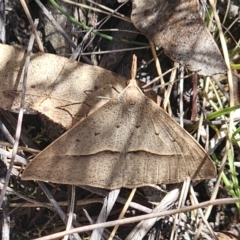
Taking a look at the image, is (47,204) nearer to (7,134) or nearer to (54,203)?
(54,203)

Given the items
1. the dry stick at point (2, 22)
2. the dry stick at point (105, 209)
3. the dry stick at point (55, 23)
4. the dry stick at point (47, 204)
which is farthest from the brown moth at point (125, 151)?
the dry stick at point (2, 22)

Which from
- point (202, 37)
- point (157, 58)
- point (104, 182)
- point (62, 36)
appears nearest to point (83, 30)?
point (62, 36)

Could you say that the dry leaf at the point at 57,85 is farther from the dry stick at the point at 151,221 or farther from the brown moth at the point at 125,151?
the dry stick at the point at 151,221

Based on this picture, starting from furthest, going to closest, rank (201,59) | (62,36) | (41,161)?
(62,36)
(201,59)
(41,161)

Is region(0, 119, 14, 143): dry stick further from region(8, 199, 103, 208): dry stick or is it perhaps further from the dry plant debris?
region(8, 199, 103, 208): dry stick

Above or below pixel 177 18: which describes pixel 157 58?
below

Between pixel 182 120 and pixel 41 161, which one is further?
pixel 182 120

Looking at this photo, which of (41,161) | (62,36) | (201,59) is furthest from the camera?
(62,36)

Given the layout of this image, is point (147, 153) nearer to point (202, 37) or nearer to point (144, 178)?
point (144, 178)

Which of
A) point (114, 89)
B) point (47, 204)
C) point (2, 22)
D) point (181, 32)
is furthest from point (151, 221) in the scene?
point (2, 22)
